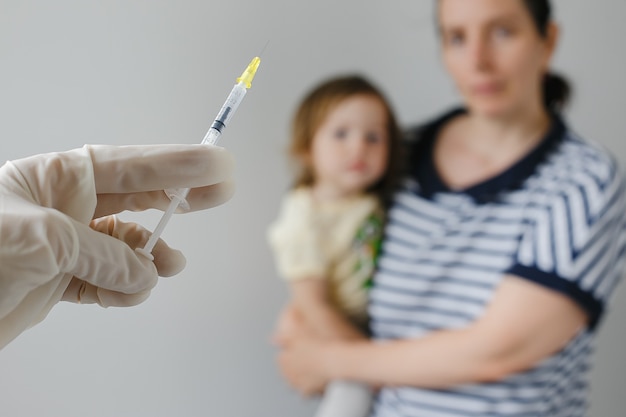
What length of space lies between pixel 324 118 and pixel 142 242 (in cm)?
64

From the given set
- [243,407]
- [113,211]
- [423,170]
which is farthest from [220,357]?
[113,211]

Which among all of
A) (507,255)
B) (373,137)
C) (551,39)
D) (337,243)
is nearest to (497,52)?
(551,39)

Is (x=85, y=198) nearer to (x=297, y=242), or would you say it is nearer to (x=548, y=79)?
(x=297, y=242)

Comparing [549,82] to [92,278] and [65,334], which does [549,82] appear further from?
[65,334]

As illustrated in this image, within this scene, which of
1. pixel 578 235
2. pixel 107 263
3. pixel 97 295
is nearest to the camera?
pixel 107 263

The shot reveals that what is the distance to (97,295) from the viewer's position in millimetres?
913

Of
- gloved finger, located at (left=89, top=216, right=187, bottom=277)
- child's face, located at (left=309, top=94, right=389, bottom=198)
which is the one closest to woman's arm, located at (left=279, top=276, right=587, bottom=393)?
child's face, located at (left=309, top=94, right=389, bottom=198)

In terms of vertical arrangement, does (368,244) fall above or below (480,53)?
below

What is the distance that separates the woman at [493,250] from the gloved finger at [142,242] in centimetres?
63

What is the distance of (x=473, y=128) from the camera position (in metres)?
Result: 1.46

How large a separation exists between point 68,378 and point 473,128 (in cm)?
105

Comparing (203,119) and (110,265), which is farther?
(203,119)

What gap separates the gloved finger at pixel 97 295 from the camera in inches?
35.4

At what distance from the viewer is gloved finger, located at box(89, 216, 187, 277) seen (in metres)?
0.91
